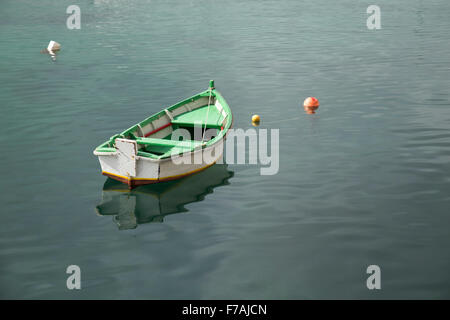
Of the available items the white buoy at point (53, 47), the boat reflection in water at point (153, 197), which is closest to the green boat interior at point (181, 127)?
Answer: the boat reflection in water at point (153, 197)

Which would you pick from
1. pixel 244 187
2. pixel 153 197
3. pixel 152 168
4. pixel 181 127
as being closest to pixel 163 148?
pixel 152 168

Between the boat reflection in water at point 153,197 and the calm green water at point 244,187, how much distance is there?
0.07m

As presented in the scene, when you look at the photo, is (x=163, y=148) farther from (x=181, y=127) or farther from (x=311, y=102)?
(x=311, y=102)

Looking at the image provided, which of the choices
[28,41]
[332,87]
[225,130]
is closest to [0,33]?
[28,41]

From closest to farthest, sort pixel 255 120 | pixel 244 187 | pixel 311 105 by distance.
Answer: pixel 244 187
pixel 255 120
pixel 311 105

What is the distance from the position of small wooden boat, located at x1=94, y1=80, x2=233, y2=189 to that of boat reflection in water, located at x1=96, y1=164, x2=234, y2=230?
328 millimetres

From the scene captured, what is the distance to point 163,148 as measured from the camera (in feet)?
61.0

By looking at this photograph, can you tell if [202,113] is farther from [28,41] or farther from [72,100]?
[28,41]

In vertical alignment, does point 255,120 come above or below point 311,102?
below

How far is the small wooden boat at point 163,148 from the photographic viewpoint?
17.1 meters

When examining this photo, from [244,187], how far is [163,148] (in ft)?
11.1

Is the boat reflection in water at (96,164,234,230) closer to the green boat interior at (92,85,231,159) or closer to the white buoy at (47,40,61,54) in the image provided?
the green boat interior at (92,85,231,159)

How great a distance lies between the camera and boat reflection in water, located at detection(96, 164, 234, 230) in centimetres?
1608

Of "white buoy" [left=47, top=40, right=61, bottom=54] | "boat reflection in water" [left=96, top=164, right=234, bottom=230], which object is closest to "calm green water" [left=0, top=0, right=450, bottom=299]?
"boat reflection in water" [left=96, top=164, right=234, bottom=230]
